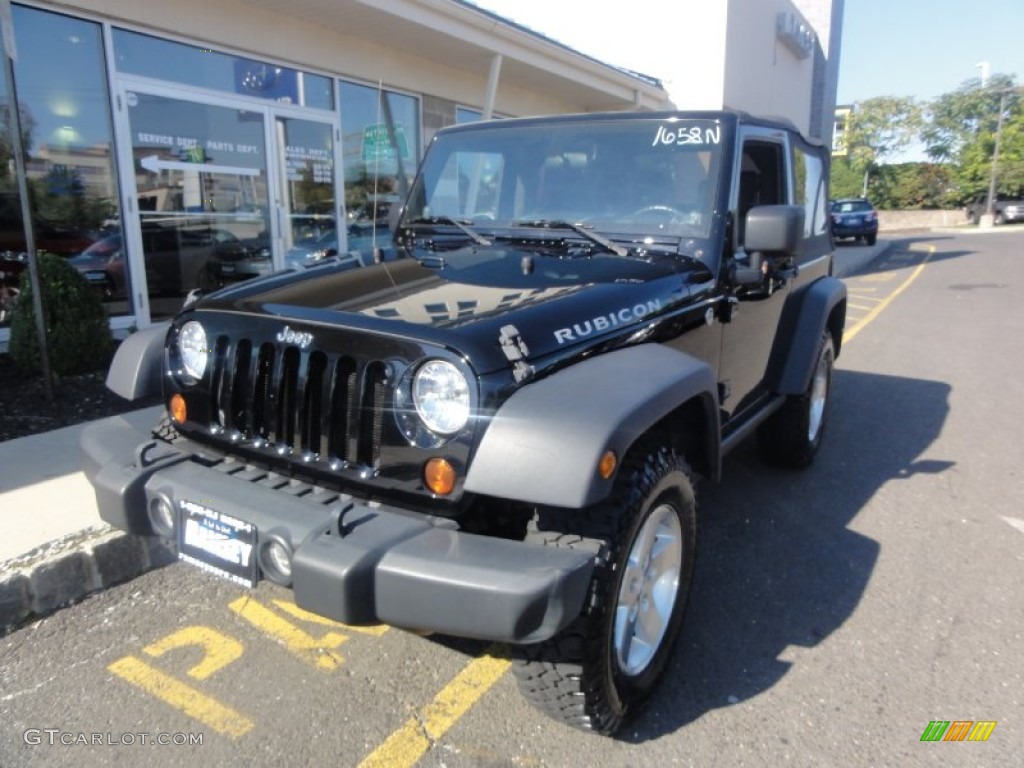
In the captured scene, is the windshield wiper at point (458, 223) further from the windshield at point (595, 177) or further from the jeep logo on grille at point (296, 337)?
the jeep logo on grille at point (296, 337)

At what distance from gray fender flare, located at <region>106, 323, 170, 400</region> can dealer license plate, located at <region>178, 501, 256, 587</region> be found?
72 cm

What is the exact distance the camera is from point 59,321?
5395mm

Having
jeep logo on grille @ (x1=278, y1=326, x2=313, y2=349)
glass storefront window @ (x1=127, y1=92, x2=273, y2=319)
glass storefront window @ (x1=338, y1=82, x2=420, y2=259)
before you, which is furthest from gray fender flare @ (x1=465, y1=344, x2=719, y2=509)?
glass storefront window @ (x1=338, y1=82, x2=420, y2=259)

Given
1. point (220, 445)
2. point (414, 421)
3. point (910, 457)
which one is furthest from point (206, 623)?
point (910, 457)

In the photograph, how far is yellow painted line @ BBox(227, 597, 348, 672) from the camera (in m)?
2.70

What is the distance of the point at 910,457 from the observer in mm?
4871

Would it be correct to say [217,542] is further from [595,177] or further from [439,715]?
[595,177]

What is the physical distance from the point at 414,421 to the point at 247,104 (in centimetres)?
702

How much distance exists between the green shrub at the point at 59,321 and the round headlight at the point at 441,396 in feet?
14.5

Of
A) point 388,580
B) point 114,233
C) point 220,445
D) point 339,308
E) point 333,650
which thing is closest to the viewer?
point 388,580

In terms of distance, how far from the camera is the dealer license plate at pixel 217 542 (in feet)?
6.88

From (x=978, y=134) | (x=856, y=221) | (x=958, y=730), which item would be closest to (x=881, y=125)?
(x=978, y=134)

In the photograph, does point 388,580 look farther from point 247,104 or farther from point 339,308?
point 247,104

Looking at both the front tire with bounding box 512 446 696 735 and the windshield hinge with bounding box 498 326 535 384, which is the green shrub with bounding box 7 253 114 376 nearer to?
the windshield hinge with bounding box 498 326 535 384
